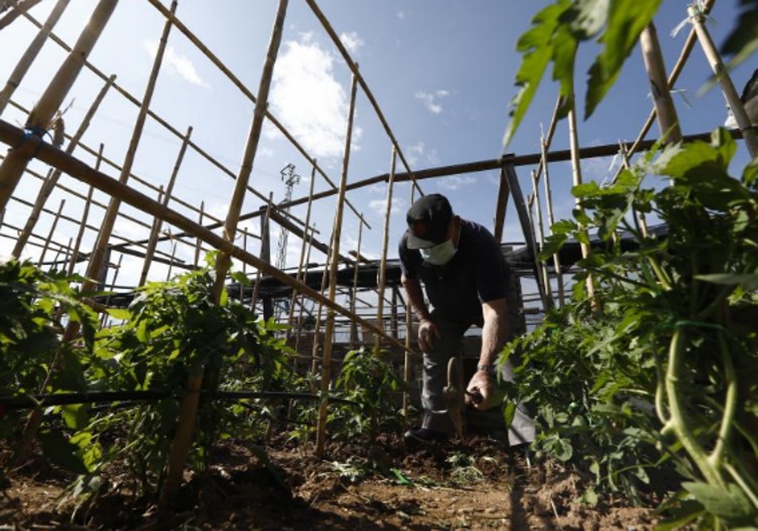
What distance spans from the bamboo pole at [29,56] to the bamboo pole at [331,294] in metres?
1.84

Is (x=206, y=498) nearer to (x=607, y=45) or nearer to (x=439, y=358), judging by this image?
(x=607, y=45)

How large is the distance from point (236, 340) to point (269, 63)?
1.28m

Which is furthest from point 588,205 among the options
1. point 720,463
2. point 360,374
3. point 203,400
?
point 360,374

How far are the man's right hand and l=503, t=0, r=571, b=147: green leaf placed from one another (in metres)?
2.67

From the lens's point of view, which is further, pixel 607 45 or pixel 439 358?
Result: pixel 439 358

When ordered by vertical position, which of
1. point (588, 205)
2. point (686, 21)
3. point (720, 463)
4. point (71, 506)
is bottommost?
point (71, 506)

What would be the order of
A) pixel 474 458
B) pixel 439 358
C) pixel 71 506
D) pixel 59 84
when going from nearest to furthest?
pixel 59 84
pixel 71 506
pixel 474 458
pixel 439 358

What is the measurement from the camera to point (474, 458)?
2547 mm

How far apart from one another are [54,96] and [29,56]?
211 centimetres

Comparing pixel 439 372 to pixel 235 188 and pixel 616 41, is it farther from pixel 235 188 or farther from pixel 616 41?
pixel 616 41

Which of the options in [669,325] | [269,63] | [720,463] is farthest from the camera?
[269,63]

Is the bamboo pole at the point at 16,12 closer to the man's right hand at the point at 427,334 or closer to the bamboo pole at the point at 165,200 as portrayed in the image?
the bamboo pole at the point at 165,200

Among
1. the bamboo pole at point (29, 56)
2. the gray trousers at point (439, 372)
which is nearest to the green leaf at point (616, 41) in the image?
the gray trousers at point (439, 372)

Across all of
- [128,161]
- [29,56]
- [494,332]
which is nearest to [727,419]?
[494,332]
